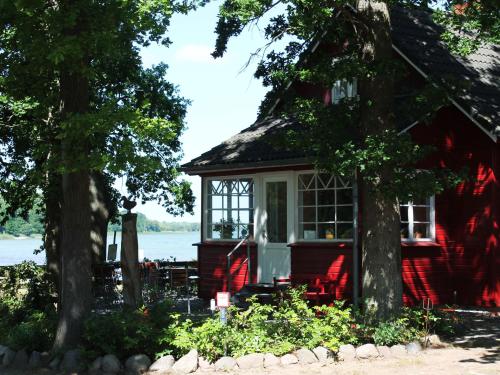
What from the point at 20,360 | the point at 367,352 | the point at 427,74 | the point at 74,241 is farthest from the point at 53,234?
the point at 367,352

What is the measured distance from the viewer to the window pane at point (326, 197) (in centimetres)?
1673

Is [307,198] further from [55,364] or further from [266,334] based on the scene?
[55,364]

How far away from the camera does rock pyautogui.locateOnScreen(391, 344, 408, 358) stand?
432 inches

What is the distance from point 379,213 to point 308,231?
183 inches

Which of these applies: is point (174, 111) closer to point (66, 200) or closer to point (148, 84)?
point (148, 84)

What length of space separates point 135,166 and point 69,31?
2.13 meters

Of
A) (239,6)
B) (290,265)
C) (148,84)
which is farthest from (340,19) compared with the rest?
(148,84)

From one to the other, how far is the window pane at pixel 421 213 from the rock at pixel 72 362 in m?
8.55

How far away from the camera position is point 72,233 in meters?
11.6

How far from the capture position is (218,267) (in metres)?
19.2

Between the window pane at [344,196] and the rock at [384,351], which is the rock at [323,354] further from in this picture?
the window pane at [344,196]

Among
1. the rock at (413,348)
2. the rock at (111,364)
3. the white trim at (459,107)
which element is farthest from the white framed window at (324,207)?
the rock at (111,364)

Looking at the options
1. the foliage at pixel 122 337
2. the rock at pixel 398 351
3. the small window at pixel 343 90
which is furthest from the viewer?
the small window at pixel 343 90

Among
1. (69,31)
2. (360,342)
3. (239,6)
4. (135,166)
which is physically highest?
(239,6)
